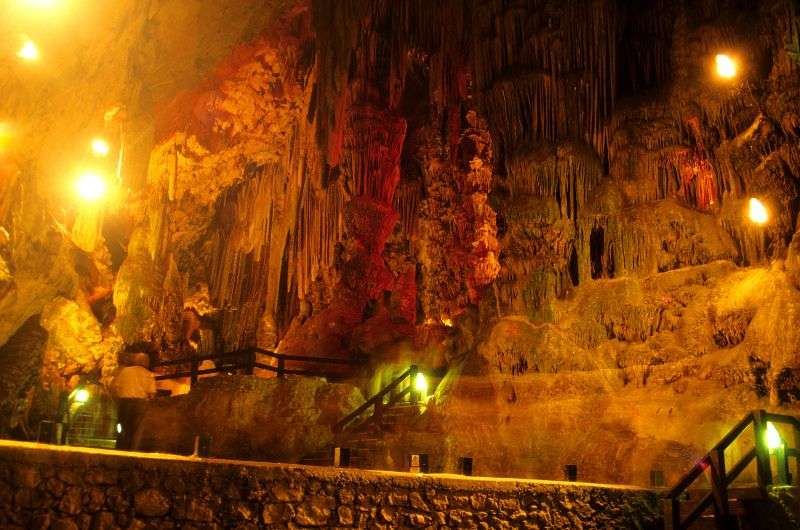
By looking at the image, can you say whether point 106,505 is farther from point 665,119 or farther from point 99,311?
point 99,311

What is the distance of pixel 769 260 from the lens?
12305mm

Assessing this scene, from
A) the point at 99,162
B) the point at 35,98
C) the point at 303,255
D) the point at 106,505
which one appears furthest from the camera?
the point at 303,255

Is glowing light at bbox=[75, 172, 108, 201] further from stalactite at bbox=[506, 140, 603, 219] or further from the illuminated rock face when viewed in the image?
stalactite at bbox=[506, 140, 603, 219]

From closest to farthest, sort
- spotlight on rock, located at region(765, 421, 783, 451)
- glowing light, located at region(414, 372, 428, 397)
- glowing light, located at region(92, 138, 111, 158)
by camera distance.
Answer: spotlight on rock, located at region(765, 421, 783, 451), glowing light, located at region(92, 138, 111, 158), glowing light, located at region(414, 372, 428, 397)

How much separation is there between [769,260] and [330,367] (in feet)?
43.1

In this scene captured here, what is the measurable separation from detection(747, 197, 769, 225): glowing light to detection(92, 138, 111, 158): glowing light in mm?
12443

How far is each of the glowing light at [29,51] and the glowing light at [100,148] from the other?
120 inches

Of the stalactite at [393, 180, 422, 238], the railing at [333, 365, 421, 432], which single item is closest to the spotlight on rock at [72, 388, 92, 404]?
the railing at [333, 365, 421, 432]

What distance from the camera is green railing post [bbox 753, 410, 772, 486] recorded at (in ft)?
26.3

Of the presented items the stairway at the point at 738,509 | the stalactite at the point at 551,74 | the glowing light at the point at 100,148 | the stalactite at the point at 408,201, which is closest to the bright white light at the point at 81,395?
the glowing light at the point at 100,148

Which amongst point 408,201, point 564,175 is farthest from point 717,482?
point 408,201

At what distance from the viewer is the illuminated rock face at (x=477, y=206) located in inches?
486

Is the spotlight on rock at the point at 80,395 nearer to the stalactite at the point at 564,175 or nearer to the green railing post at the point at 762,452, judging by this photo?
the stalactite at the point at 564,175

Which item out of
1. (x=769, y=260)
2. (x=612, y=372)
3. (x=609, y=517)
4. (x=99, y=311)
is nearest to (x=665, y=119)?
(x=769, y=260)
